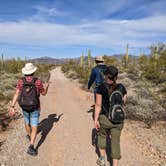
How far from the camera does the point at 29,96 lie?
254 inches

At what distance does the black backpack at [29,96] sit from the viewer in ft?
21.1

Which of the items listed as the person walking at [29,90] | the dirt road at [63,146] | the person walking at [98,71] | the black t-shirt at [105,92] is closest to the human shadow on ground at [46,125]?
the dirt road at [63,146]

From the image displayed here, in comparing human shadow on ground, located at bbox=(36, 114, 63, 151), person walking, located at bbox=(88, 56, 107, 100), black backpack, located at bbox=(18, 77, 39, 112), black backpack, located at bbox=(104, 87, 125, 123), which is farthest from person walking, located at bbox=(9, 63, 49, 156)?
person walking, located at bbox=(88, 56, 107, 100)

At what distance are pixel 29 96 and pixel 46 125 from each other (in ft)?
10.6

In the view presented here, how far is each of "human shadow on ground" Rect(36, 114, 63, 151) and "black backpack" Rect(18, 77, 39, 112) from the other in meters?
1.27

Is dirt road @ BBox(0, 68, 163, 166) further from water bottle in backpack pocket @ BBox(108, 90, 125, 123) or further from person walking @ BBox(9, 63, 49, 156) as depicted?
water bottle in backpack pocket @ BBox(108, 90, 125, 123)

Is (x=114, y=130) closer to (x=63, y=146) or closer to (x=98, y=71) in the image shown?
(x=63, y=146)

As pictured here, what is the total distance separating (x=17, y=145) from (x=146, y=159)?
3021 millimetres

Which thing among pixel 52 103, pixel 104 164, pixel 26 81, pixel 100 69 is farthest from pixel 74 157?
pixel 52 103

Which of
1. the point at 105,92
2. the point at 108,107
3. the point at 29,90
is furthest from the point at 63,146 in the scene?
the point at 105,92

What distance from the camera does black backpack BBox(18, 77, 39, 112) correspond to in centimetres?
643

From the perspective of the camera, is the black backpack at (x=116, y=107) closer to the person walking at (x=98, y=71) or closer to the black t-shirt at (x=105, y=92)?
the black t-shirt at (x=105, y=92)

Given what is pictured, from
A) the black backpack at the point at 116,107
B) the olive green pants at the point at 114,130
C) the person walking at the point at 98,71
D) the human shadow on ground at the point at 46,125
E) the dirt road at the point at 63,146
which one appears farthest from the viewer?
the person walking at the point at 98,71

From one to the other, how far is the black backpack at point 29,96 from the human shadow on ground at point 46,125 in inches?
50.0
